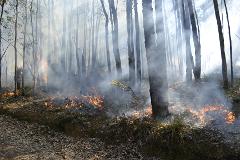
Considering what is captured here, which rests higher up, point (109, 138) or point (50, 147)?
point (109, 138)

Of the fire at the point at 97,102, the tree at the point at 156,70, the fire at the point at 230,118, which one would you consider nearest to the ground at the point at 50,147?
the tree at the point at 156,70

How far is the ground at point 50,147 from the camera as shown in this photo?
428 inches

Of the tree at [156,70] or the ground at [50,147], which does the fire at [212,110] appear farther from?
the ground at [50,147]

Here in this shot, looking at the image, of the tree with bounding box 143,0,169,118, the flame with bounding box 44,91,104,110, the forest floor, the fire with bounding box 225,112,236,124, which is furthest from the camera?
the flame with bounding box 44,91,104,110

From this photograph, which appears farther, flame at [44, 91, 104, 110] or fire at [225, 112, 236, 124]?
flame at [44, 91, 104, 110]

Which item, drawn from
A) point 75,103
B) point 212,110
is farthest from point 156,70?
point 75,103

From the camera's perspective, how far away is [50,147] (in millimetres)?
11945

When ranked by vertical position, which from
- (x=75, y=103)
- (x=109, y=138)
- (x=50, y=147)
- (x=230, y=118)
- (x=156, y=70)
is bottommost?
(x=50, y=147)

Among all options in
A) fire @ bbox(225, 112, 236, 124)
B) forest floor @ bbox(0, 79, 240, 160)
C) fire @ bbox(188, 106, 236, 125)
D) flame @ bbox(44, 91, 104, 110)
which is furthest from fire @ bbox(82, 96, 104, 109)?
fire @ bbox(225, 112, 236, 124)

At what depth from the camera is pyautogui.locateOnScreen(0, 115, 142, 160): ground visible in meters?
10.9

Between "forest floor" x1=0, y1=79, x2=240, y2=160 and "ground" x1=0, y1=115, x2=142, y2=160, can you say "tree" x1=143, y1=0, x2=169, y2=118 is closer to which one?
"forest floor" x1=0, y1=79, x2=240, y2=160

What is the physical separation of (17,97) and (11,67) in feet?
225

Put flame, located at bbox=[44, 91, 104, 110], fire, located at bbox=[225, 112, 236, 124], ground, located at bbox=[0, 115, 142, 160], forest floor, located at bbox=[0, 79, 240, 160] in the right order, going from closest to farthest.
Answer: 1. forest floor, located at bbox=[0, 79, 240, 160]
2. ground, located at bbox=[0, 115, 142, 160]
3. fire, located at bbox=[225, 112, 236, 124]
4. flame, located at bbox=[44, 91, 104, 110]

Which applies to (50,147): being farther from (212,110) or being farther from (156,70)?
(212,110)
